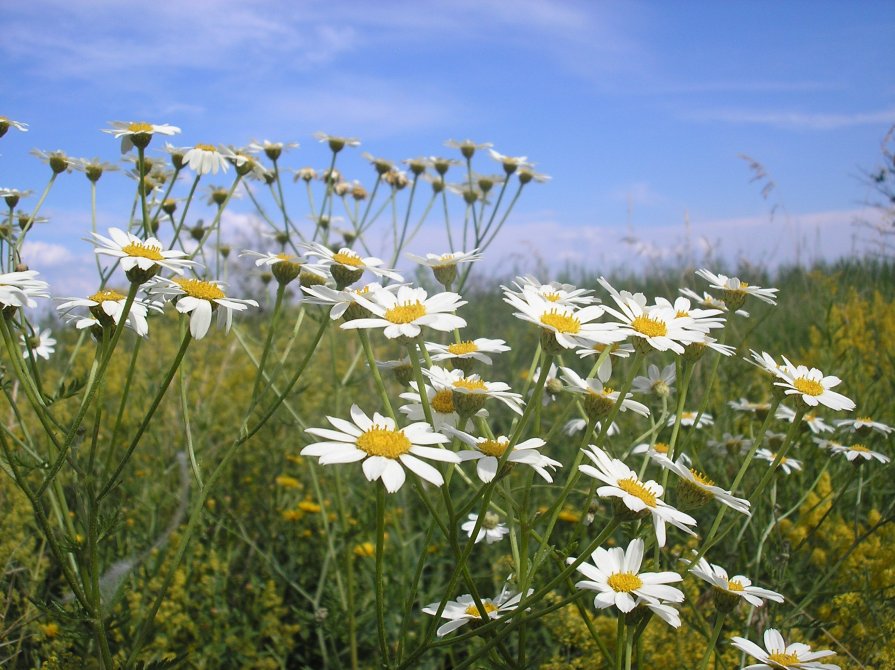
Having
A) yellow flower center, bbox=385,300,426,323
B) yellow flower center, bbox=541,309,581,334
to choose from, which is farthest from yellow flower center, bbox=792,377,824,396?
yellow flower center, bbox=385,300,426,323

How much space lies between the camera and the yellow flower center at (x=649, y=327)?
1.44 metres

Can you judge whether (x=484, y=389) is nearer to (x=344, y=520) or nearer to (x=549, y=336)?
(x=549, y=336)

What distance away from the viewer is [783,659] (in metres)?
1.55

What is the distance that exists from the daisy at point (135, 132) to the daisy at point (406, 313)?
1112 mm

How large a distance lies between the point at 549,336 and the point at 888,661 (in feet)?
4.40

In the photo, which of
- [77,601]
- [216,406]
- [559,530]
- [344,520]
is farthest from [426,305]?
[216,406]

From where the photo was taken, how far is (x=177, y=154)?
2498 millimetres

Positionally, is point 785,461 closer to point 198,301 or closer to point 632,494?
point 632,494

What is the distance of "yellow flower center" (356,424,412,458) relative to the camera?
1.23 metres

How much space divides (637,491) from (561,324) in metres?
0.34

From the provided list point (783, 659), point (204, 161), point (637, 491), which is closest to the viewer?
point (637, 491)

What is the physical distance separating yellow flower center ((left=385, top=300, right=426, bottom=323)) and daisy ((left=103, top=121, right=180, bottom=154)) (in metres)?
1.20

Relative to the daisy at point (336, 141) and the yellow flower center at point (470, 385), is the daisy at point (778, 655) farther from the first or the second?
the daisy at point (336, 141)

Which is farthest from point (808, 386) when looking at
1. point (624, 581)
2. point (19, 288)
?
point (19, 288)
